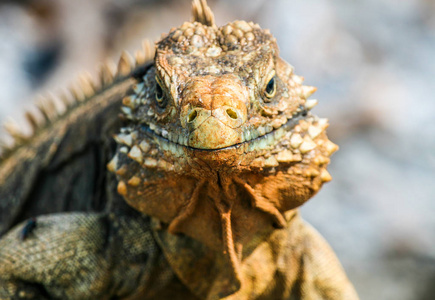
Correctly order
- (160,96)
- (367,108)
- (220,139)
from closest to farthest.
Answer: (220,139) → (160,96) → (367,108)

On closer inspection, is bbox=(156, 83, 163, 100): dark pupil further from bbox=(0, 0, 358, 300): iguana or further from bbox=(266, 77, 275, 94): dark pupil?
bbox=(266, 77, 275, 94): dark pupil

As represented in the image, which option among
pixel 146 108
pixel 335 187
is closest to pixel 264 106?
pixel 146 108

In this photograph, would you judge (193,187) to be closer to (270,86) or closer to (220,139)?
(220,139)

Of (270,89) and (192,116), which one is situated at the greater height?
(270,89)

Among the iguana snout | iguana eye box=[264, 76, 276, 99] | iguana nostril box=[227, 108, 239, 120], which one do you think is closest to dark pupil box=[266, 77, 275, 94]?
iguana eye box=[264, 76, 276, 99]

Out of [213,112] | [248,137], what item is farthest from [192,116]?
[248,137]

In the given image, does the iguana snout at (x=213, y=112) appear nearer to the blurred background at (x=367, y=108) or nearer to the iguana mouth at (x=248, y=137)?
the iguana mouth at (x=248, y=137)

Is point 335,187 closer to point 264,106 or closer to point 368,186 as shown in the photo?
point 368,186
